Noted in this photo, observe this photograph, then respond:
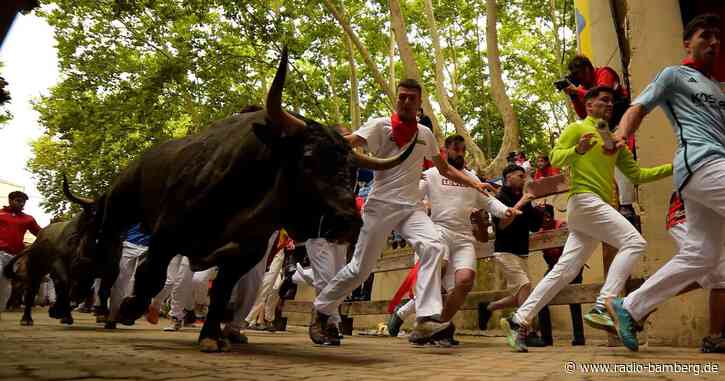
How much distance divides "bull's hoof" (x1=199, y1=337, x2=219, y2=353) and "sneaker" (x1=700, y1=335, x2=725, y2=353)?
4184 millimetres

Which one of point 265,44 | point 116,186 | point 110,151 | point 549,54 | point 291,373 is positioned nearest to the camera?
point 291,373

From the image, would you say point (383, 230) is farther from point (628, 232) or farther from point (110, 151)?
point (110, 151)

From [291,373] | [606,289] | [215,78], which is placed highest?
[215,78]


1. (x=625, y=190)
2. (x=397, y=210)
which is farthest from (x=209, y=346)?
(x=625, y=190)

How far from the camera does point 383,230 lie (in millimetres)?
5988

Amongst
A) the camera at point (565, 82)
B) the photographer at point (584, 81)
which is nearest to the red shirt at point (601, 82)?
the photographer at point (584, 81)

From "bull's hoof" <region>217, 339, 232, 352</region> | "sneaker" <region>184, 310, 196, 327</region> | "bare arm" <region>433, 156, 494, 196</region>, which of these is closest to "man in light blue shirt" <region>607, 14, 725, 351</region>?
"bare arm" <region>433, 156, 494, 196</region>

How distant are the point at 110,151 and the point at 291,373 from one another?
742 inches

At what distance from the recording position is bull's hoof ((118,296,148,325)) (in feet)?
17.8

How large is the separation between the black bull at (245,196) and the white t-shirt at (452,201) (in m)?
2.43

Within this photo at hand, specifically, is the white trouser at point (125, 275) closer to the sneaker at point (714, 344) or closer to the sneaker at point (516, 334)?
the sneaker at point (516, 334)

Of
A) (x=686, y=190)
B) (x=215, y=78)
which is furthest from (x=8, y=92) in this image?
(x=215, y=78)

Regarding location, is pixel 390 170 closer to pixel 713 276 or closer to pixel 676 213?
pixel 676 213

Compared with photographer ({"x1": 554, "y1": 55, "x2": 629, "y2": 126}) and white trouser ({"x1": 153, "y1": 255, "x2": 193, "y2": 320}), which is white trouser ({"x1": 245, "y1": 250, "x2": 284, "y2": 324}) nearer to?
white trouser ({"x1": 153, "y1": 255, "x2": 193, "y2": 320})
